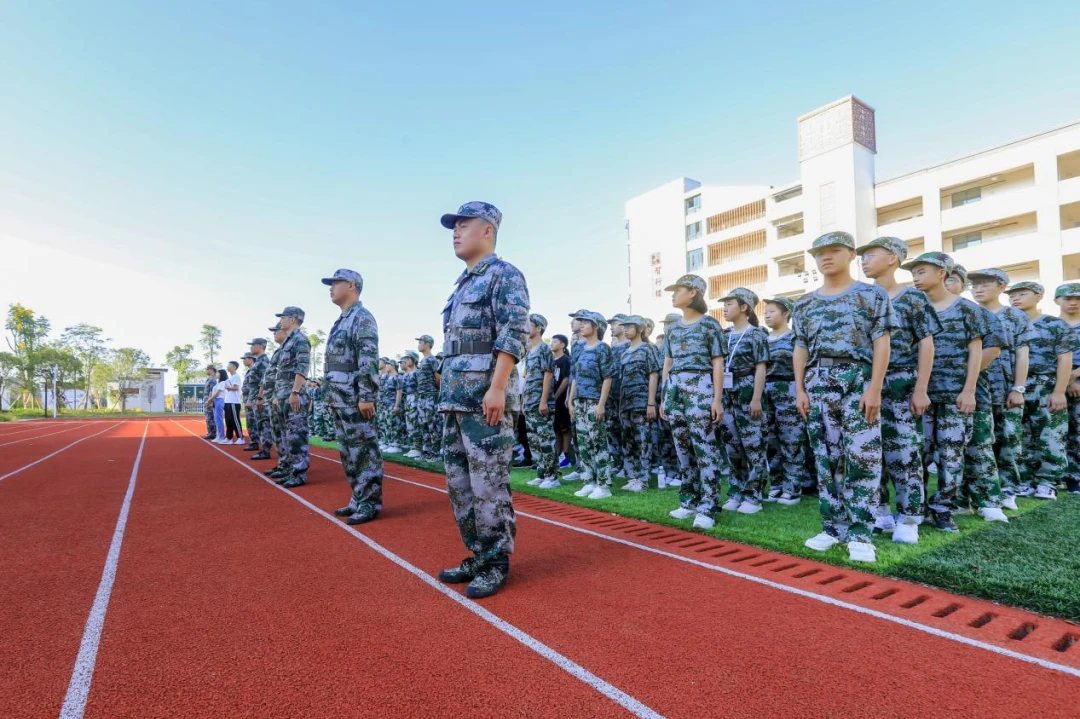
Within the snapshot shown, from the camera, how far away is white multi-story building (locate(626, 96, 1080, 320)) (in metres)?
23.5

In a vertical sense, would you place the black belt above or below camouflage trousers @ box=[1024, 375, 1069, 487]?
above

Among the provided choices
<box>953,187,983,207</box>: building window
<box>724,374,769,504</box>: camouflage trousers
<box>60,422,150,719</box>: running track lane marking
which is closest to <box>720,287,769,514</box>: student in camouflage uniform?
<box>724,374,769,504</box>: camouflage trousers

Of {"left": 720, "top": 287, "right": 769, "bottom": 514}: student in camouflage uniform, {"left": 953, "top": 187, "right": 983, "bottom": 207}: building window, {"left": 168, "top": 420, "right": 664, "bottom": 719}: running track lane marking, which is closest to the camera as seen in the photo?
{"left": 168, "top": 420, "right": 664, "bottom": 719}: running track lane marking

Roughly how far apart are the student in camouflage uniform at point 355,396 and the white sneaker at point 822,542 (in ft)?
11.5

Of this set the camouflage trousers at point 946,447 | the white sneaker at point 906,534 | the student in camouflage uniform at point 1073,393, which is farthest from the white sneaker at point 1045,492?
the white sneaker at point 906,534

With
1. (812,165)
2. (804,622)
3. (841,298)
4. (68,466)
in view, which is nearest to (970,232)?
(812,165)

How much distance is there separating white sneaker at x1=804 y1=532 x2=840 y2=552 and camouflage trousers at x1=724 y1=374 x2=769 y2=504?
55.7 inches

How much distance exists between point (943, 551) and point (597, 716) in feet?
9.54

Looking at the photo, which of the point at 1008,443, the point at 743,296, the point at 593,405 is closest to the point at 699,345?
the point at 743,296

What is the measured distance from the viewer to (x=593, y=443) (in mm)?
6145

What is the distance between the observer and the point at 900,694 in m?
2.01

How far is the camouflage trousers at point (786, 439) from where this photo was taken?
5.63 m

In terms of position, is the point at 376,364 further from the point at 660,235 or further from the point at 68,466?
the point at 660,235

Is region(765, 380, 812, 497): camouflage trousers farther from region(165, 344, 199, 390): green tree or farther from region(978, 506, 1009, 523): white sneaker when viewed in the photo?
region(165, 344, 199, 390): green tree
